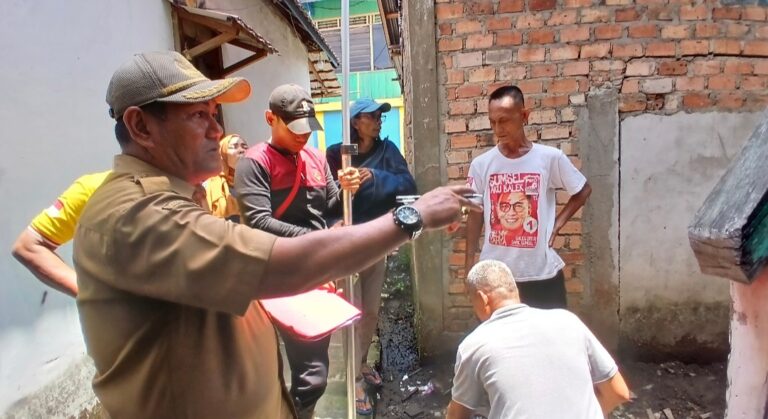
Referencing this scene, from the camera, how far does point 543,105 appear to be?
3.29m

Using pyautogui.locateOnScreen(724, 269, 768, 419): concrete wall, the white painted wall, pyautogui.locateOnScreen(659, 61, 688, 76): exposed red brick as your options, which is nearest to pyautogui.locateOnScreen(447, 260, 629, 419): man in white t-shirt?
pyautogui.locateOnScreen(724, 269, 768, 419): concrete wall

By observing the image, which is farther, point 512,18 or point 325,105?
point 325,105

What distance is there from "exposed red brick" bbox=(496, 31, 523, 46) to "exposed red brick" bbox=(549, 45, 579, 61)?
23 centimetres

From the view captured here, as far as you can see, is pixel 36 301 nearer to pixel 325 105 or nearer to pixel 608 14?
pixel 608 14

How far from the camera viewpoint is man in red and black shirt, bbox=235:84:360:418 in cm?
228

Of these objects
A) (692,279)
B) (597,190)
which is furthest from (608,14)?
(692,279)

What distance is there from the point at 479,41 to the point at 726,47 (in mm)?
1615

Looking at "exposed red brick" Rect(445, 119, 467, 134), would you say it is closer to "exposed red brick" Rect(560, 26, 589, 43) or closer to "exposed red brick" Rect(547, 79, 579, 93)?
"exposed red brick" Rect(547, 79, 579, 93)

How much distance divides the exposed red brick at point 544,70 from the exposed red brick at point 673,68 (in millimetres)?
700

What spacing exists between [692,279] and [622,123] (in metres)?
1.20

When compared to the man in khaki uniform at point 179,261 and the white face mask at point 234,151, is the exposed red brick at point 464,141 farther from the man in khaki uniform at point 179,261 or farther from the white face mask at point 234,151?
the man in khaki uniform at point 179,261

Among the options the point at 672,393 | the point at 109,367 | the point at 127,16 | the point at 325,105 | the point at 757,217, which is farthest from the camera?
the point at 325,105

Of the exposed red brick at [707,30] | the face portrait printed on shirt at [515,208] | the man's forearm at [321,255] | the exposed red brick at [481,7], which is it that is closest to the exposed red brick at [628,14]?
the exposed red brick at [707,30]

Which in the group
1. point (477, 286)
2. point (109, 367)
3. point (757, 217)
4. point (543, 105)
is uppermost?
point (543, 105)
